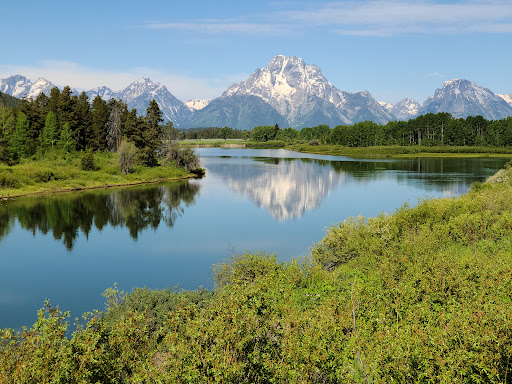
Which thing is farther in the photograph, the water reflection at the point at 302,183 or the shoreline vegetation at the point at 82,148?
the shoreline vegetation at the point at 82,148

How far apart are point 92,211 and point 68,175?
29437mm

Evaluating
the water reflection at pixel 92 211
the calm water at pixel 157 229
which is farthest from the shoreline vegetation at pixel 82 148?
the water reflection at pixel 92 211

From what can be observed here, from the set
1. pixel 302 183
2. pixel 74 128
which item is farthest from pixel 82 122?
pixel 302 183

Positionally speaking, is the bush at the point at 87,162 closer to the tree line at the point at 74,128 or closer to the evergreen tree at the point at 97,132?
the tree line at the point at 74,128

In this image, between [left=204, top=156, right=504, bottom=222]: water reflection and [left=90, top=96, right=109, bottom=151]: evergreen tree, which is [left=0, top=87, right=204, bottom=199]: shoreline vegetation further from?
[left=204, top=156, right=504, bottom=222]: water reflection

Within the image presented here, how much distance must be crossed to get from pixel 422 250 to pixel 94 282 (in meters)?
23.8

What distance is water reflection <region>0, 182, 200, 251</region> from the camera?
165ft

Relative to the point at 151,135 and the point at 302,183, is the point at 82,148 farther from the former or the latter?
the point at 302,183

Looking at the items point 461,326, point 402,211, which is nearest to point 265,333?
point 461,326

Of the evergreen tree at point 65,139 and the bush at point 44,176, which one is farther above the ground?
the evergreen tree at point 65,139

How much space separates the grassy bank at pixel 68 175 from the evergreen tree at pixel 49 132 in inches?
186

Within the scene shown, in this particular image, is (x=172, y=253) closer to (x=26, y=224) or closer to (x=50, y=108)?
(x=26, y=224)

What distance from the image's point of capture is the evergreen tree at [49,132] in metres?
96.6

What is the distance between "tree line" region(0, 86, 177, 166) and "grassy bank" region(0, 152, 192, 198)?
4.32 m
